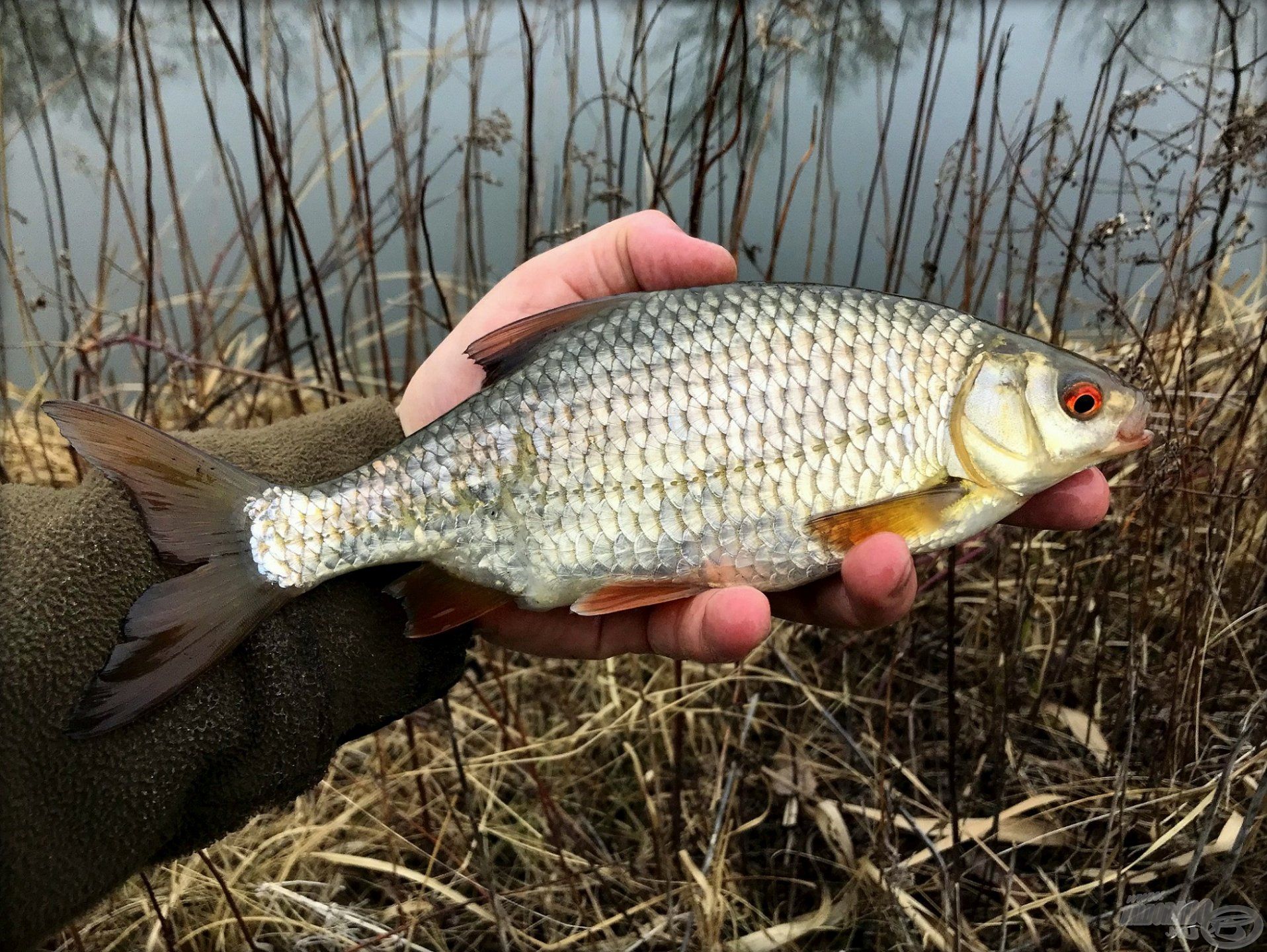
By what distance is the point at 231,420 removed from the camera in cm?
388

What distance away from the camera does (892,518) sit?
1745 millimetres

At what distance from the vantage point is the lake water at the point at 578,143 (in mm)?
2941

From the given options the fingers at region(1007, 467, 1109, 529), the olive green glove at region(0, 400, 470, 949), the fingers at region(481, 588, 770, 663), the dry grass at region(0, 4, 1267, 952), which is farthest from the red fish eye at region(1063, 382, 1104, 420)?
the olive green glove at region(0, 400, 470, 949)

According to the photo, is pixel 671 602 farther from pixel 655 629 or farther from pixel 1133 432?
pixel 1133 432

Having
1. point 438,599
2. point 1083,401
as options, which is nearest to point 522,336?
point 438,599

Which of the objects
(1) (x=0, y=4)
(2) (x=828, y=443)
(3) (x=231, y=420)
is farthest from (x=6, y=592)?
(1) (x=0, y=4)

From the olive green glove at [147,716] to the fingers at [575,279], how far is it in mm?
414

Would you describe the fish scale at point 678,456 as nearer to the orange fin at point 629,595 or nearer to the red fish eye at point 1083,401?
the orange fin at point 629,595

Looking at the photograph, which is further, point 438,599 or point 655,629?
point 655,629

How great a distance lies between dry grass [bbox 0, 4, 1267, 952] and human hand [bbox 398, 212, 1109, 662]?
0.26 m

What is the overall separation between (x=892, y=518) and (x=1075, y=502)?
47cm

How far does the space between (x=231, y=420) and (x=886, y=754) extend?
307cm

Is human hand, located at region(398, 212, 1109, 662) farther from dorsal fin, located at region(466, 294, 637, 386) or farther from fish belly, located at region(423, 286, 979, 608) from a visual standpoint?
dorsal fin, located at region(466, 294, 637, 386)

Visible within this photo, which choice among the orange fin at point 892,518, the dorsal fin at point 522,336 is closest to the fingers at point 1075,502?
the orange fin at point 892,518
